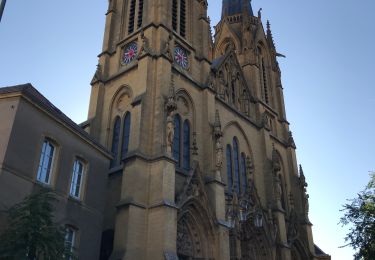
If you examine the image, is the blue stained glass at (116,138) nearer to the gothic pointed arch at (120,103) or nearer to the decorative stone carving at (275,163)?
the gothic pointed arch at (120,103)

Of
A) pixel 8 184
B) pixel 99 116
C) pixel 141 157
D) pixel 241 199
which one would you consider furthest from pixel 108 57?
pixel 8 184

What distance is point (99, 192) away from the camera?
1998 centimetres

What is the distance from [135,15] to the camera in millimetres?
29734

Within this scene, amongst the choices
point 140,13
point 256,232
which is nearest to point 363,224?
point 256,232

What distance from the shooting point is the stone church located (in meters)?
17.7

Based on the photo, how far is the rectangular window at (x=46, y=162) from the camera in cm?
1692

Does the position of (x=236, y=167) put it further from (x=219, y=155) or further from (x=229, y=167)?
(x=219, y=155)

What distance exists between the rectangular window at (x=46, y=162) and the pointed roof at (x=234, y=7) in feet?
103

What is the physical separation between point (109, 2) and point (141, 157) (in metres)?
16.0

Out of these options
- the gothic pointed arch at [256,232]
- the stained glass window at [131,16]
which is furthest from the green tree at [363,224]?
the stained glass window at [131,16]

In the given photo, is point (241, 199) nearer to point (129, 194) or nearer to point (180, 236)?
point (180, 236)

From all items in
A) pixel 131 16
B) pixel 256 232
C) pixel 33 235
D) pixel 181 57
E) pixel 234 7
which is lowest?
pixel 33 235

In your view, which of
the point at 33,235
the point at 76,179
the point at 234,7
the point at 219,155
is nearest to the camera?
the point at 33,235

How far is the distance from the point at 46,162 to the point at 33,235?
209 inches
